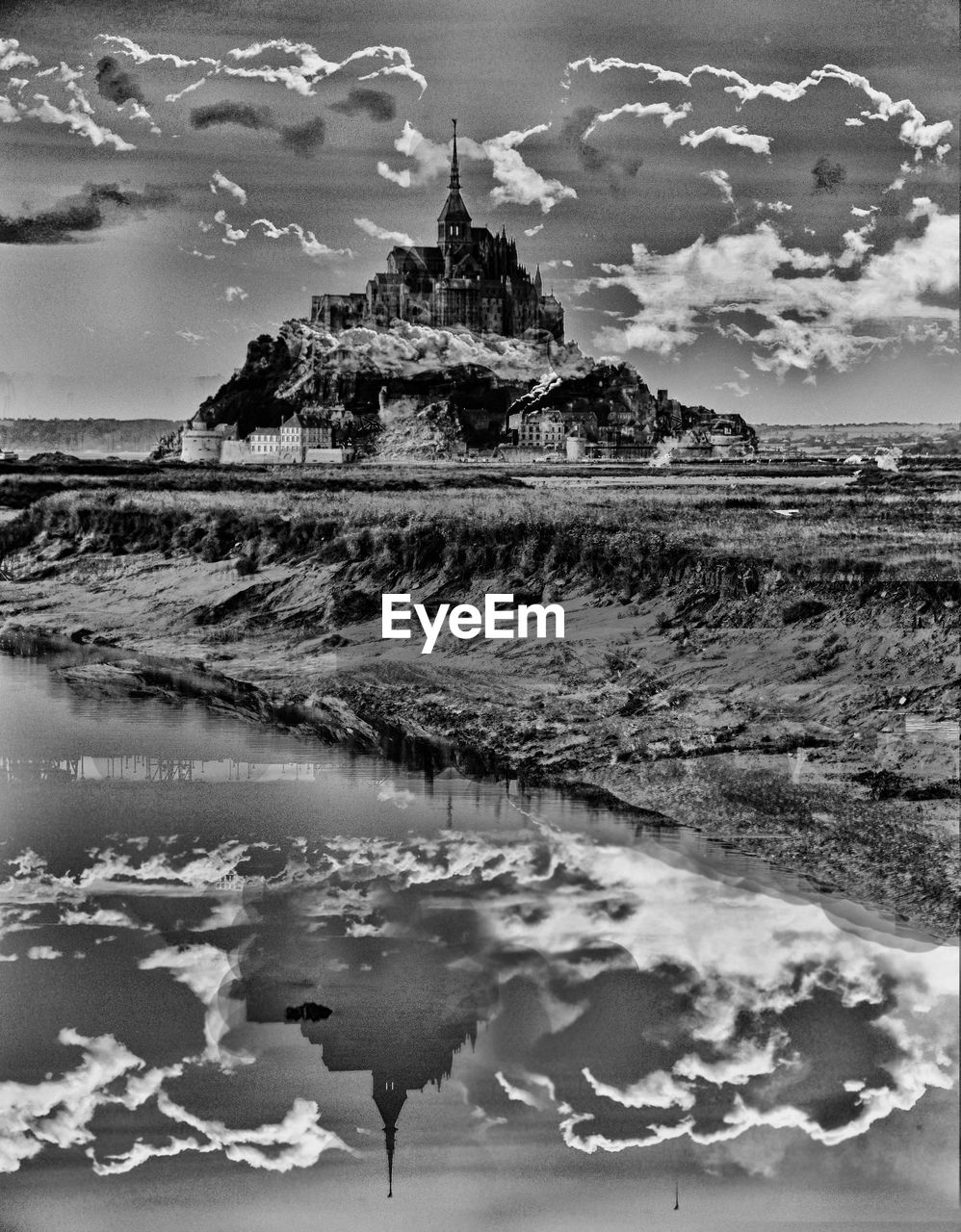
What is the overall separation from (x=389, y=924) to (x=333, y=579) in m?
1.09

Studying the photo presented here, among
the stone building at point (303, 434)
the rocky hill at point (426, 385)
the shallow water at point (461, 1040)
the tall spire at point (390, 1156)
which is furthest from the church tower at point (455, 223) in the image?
the tall spire at point (390, 1156)

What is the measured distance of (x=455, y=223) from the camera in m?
3.65

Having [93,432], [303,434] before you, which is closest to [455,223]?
[303,434]

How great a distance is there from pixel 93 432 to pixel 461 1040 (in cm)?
199

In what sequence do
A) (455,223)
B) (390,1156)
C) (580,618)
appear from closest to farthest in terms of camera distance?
(390,1156) < (455,223) < (580,618)

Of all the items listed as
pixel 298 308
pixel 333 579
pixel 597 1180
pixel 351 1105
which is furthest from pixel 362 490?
pixel 597 1180

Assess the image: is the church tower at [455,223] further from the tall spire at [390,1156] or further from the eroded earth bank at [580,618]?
the tall spire at [390,1156]

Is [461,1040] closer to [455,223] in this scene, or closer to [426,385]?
[426,385]

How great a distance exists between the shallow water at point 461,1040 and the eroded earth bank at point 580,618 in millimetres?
354

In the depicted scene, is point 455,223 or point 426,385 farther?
point 426,385

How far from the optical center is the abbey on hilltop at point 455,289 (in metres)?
3.64
